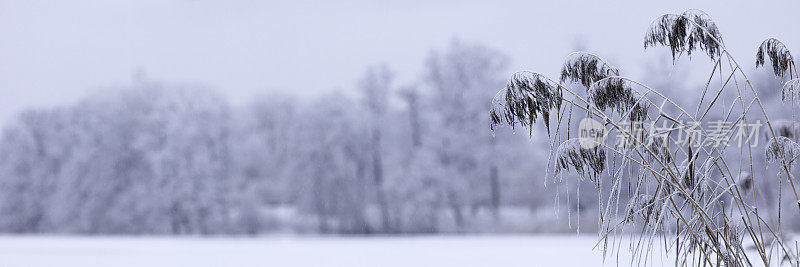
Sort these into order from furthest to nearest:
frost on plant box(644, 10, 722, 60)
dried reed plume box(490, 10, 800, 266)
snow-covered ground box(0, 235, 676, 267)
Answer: snow-covered ground box(0, 235, 676, 267) → frost on plant box(644, 10, 722, 60) → dried reed plume box(490, 10, 800, 266)

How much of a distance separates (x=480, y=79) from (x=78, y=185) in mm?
8816

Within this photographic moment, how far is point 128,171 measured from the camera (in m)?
18.8

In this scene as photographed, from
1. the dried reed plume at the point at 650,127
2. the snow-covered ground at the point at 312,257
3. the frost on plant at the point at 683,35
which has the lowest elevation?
the snow-covered ground at the point at 312,257

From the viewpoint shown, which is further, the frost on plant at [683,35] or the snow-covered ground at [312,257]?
the snow-covered ground at [312,257]

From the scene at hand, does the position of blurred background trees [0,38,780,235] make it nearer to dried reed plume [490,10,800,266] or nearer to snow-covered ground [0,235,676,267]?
snow-covered ground [0,235,676,267]

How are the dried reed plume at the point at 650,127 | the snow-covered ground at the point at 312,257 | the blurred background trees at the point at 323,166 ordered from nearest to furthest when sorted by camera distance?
the dried reed plume at the point at 650,127 → the snow-covered ground at the point at 312,257 → the blurred background trees at the point at 323,166

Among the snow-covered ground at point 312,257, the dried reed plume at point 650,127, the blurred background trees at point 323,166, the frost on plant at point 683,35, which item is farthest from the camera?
the blurred background trees at point 323,166

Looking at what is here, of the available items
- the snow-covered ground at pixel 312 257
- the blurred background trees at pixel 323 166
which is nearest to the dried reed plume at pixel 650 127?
the snow-covered ground at pixel 312 257

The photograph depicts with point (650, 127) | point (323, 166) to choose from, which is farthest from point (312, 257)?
point (323, 166)

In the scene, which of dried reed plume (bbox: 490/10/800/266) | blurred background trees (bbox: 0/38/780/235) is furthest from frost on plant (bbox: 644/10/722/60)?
blurred background trees (bbox: 0/38/780/235)

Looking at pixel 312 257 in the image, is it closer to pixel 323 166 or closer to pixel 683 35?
pixel 683 35

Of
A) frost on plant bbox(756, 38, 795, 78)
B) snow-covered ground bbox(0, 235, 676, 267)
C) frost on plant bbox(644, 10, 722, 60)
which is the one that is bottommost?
snow-covered ground bbox(0, 235, 676, 267)

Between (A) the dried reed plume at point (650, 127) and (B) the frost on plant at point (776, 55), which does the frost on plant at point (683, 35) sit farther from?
(B) the frost on plant at point (776, 55)

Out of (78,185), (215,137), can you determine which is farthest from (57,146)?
(215,137)
